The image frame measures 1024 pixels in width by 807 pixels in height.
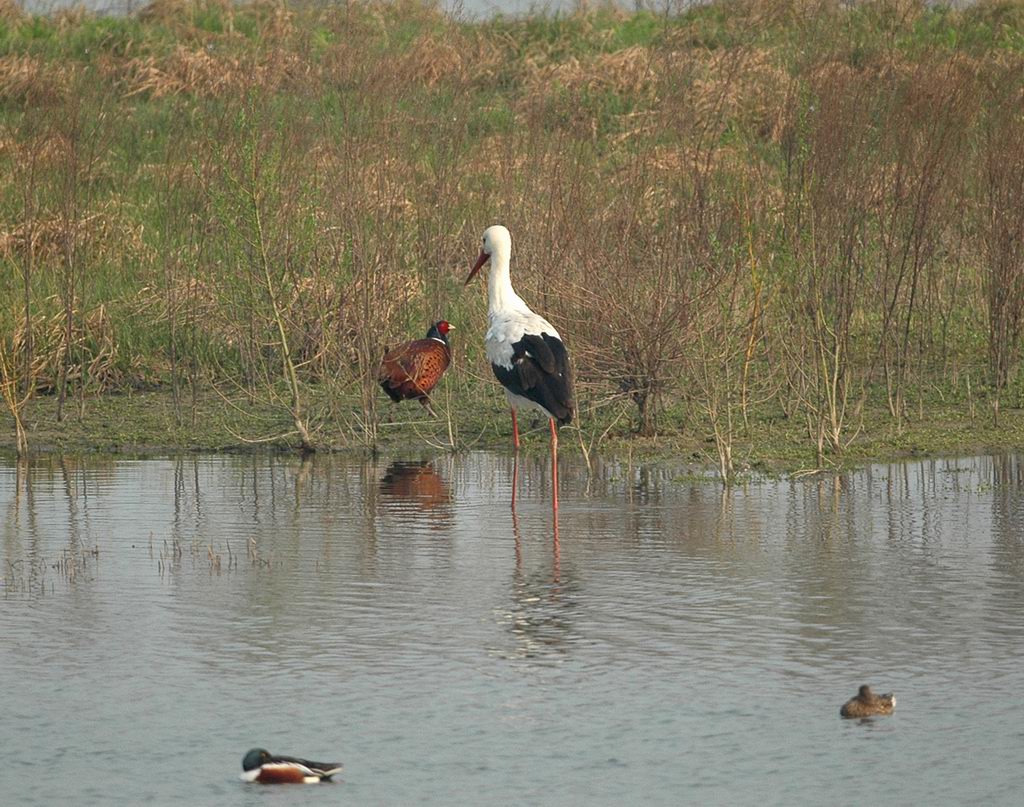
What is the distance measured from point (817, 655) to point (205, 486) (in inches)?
233

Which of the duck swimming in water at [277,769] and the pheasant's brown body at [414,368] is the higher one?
the pheasant's brown body at [414,368]

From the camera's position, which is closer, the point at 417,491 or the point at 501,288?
the point at 417,491

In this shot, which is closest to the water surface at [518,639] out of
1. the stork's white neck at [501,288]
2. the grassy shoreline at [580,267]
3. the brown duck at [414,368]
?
the stork's white neck at [501,288]

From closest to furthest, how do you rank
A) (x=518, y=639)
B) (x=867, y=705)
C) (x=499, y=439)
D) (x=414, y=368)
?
(x=867, y=705), (x=518, y=639), (x=499, y=439), (x=414, y=368)

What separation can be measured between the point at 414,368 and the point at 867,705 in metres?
8.73

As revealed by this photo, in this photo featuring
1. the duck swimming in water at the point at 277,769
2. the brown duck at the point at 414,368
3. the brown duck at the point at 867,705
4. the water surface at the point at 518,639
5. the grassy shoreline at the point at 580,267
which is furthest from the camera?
the brown duck at the point at 414,368

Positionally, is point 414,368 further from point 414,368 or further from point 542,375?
point 542,375

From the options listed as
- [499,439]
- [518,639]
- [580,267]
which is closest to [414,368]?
[499,439]

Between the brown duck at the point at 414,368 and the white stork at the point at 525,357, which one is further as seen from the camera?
the brown duck at the point at 414,368

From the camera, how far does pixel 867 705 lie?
6.85 m

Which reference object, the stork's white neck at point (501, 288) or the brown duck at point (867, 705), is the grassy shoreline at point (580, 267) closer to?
the stork's white neck at point (501, 288)

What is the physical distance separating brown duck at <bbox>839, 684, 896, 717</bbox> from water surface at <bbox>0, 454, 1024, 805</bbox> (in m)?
0.05

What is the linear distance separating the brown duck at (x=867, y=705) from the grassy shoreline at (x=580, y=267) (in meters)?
5.69

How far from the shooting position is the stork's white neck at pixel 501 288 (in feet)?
44.1
